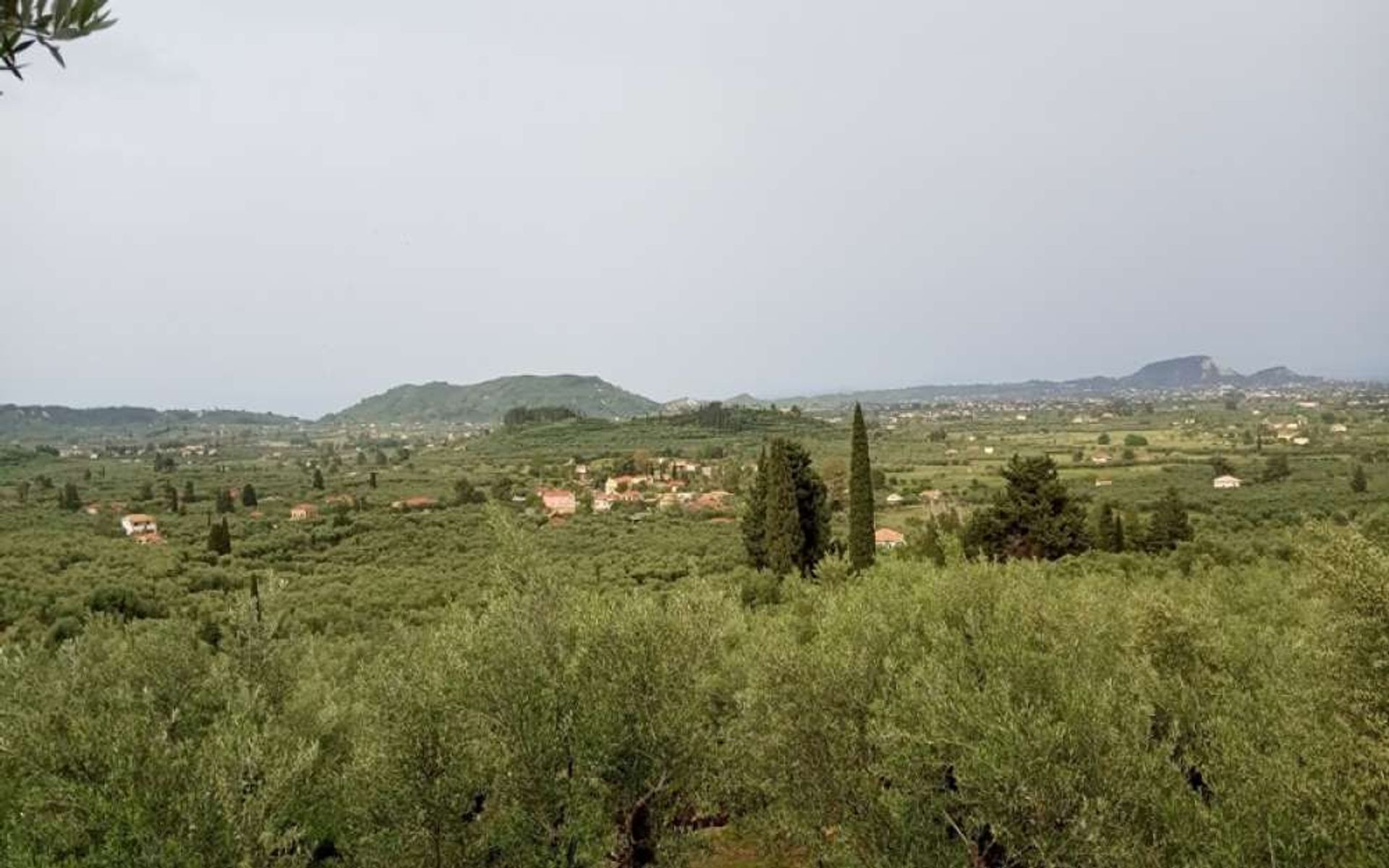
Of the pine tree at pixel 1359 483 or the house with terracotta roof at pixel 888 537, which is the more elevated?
the pine tree at pixel 1359 483

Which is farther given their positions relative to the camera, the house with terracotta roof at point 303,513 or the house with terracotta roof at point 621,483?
the house with terracotta roof at point 621,483

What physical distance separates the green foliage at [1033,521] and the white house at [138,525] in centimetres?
5971

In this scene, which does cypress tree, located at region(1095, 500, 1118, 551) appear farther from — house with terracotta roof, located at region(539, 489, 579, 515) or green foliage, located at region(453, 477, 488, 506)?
green foliage, located at region(453, 477, 488, 506)

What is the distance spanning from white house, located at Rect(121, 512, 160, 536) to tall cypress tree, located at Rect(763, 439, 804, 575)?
47.6 meters

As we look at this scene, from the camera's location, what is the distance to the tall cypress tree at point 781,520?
46.2 meters

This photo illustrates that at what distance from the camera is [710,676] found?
1592cm

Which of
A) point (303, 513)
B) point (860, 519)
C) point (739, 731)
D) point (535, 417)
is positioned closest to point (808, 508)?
point (860, 519)

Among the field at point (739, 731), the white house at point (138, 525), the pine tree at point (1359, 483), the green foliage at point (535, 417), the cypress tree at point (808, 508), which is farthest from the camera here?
the green foliage at point (535, 417)

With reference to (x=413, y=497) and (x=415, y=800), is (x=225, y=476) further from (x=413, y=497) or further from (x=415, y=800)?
(x=415, y=800)

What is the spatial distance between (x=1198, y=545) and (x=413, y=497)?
226 feet

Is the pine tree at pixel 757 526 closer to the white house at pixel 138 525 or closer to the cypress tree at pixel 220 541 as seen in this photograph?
the cypress tree at pixel 220 541

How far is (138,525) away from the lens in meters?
63.8

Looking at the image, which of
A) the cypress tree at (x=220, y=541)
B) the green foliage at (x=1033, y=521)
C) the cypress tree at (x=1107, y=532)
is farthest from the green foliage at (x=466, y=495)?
the cypress tree at (x=1107, y=532)

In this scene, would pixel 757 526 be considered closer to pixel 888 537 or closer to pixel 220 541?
pixel 888 537
